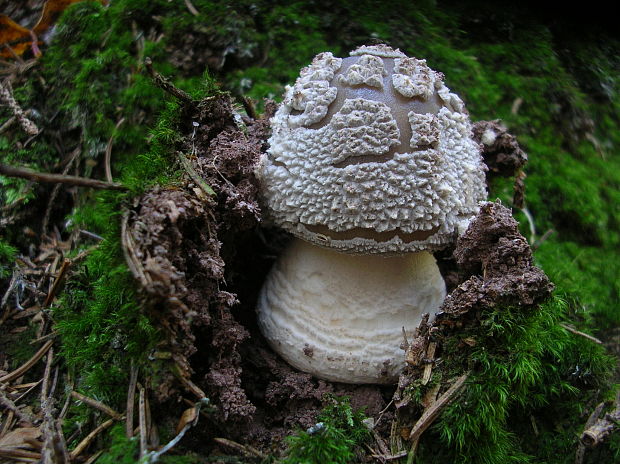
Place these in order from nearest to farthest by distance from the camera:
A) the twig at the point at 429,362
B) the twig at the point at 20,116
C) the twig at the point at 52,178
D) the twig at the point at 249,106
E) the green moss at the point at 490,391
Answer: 1. the twig at the point at 52,178
2. the green moss at the point at 490,391
3. the twig at the point at 429,362
4. the twig at the point at 249,106
5. the twig at the point at 20,116

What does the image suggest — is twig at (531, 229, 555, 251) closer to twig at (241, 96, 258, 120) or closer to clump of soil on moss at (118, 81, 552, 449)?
clump of soil on moss at (118, 81, 552, 449)

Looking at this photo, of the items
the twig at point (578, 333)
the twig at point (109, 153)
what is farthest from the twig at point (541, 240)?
the twig at point (109, 153)

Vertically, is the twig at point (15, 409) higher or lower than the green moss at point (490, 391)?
lower

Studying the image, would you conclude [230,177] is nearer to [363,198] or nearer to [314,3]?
[363,198]

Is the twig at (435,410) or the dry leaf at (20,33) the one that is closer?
the twig at (435,410)

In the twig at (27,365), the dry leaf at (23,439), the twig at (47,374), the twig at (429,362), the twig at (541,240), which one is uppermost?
the twig at (429,362)

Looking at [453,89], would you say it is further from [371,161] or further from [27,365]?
[27,365]

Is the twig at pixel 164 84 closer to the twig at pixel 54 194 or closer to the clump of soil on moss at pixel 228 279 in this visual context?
the clump of soil on moss at pixel 228 279

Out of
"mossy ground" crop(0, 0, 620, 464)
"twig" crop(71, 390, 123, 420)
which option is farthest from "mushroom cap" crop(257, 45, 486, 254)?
"twig" crop(71, 390, 123, 420)

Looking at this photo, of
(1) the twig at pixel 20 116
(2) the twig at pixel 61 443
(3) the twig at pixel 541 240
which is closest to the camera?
(2) the twig at pixel 61 443
